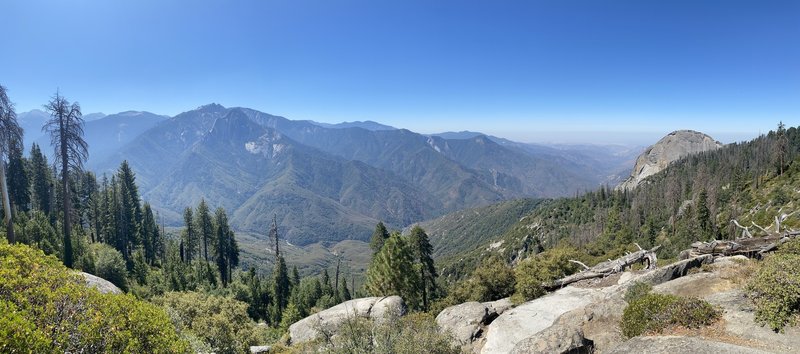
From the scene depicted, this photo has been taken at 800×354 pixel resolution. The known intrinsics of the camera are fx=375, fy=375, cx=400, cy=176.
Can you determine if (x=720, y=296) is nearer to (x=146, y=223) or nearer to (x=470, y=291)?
(x=470, y=291)

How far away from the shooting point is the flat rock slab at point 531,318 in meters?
22.9

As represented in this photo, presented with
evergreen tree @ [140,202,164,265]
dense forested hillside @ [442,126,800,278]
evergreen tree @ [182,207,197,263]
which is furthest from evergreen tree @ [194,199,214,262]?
dense forested hillside @ [442,126,800,278]

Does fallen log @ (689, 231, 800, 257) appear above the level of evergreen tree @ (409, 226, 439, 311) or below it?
above

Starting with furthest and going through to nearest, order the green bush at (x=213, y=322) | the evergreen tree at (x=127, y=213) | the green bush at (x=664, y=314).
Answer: the evergreen tree at (x=127, y=213)
the green bush at (x=213, y=322)
the green bush at (x=664, y=314)

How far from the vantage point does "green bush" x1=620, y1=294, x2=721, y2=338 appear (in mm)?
14711

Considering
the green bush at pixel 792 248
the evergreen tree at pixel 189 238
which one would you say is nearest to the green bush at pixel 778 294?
the green bush at pixel 792 248

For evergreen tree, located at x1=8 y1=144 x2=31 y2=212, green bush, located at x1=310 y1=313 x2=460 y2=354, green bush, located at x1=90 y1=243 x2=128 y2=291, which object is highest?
evergreen tree, located at x1=8 y1=144 x2=31 y2=212

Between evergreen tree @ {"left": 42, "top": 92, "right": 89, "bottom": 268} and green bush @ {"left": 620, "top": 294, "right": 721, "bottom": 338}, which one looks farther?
evergreen tree @ {"left": 42, "top": 92, "right": 89, "bottom": 268}

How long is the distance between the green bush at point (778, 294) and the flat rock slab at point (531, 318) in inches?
432

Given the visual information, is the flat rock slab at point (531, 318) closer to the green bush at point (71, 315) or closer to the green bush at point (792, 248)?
the green bush at point (792, 248)

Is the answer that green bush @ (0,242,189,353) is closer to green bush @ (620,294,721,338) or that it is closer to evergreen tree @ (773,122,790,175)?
green bush @ (620,294,721,338)

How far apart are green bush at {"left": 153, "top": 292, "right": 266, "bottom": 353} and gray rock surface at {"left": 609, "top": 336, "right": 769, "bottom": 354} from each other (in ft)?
71.5

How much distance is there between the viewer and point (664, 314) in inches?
594

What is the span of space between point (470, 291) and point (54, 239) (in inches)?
1998
